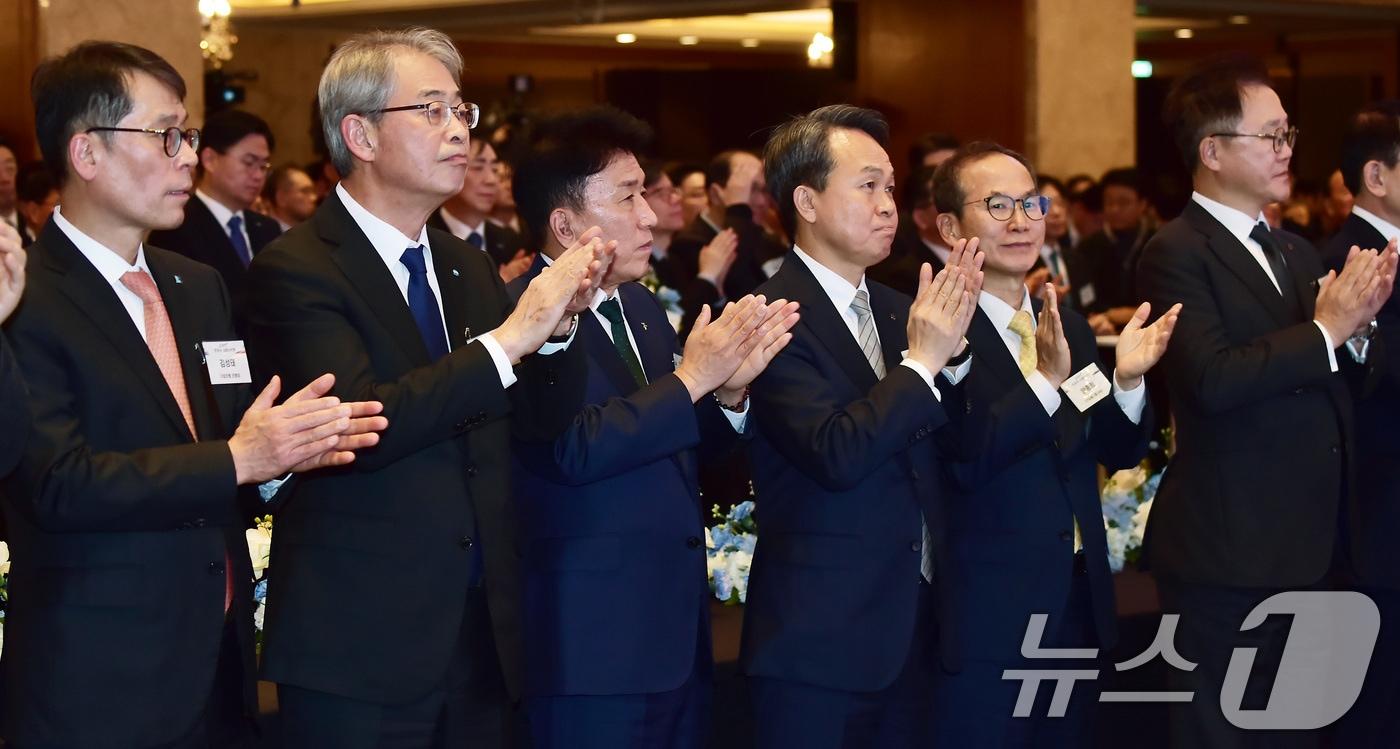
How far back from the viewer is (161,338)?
2607mm

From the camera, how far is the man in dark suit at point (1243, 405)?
346 cm

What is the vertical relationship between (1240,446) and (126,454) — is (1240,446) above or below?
below

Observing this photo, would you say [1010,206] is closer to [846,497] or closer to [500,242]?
[846,497]

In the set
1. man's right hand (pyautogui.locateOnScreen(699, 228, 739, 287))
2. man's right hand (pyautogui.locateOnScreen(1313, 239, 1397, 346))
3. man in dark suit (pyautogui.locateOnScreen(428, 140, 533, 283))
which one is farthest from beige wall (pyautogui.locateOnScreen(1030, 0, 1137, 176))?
man's right hand (pyautogui.locateOnScreen(1313, 239, 1397, 346))

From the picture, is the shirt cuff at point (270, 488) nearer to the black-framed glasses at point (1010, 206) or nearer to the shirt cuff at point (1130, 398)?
the black-framed glasses at point (1010, 206)

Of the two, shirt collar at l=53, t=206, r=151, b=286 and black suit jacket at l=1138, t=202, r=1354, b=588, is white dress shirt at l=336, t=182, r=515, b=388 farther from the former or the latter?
black suit jacket at l=1138, t=202, r=1354, b=588

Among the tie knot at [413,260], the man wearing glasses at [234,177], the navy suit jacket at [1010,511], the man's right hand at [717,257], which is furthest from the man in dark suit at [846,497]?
the man wearing glasses at [234,177]

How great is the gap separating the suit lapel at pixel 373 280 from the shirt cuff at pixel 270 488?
295 mm

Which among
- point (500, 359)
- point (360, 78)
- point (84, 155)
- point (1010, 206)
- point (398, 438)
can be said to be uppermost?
point (360, 78)

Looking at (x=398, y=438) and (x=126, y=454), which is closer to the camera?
(x=126, y=454)

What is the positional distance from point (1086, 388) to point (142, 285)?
5.98 feet

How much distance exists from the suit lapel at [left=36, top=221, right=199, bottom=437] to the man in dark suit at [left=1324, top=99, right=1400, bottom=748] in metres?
2.54

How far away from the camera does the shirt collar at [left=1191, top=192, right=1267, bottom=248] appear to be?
3672 millimetres

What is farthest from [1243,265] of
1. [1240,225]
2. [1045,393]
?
[1045,393]
